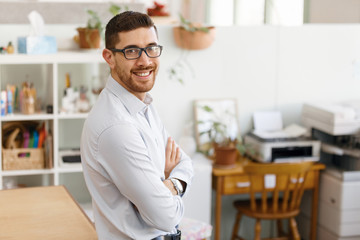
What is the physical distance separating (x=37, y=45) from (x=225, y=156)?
1.41m

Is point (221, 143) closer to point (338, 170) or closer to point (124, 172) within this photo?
point (338, 170)

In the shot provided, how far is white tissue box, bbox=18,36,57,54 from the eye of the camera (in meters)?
3.75

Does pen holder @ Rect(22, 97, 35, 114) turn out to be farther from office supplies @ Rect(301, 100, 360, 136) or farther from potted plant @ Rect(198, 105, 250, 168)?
office supplies @ Rect(301, 100, 360, 136)

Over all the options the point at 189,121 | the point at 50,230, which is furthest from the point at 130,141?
the point at 189,121

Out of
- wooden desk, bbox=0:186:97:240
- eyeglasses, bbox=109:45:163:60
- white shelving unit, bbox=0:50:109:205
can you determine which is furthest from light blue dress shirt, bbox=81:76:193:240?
white shelving unit, bbox=0:50:109:205

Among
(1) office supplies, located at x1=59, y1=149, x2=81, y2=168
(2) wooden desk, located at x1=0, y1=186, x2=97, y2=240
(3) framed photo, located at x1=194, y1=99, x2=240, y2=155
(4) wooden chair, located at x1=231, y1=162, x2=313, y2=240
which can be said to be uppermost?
(3) framed photo, located at x1=194, y1=99, x2=240, y2=155

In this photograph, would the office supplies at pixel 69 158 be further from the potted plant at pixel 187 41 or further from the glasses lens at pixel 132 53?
the glasses lens at pixel 132 53

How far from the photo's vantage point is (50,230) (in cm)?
227

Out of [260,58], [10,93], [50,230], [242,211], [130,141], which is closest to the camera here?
[130,141]

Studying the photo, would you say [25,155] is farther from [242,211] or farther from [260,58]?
[260,58]

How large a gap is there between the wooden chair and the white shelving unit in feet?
3.71

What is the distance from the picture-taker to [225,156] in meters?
4.01

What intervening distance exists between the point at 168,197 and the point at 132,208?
11cm

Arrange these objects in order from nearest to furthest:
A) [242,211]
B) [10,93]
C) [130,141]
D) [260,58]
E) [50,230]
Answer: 1. [130,141]
2. [50,230]
3. [10,93]
4. [242,211]
5. [260,58]
